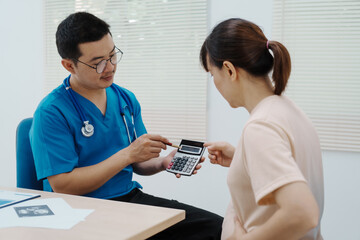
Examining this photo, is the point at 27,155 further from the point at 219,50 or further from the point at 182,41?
the point at 182,41

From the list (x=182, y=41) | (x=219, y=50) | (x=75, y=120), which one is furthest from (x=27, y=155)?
(x=182, y=41)

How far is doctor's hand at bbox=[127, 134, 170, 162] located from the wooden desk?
371mm

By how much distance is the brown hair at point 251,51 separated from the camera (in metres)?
1.14

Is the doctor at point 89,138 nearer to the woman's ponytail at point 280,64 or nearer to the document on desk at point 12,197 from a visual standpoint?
the document on desk at point 12,197

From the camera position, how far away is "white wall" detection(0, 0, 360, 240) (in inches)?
99.4

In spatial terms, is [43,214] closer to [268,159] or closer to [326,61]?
[268,159]

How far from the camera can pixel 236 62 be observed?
45.4 inches

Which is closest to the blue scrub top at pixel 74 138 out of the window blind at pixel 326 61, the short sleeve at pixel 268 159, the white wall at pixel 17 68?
the short sleeve at pixel 268 159

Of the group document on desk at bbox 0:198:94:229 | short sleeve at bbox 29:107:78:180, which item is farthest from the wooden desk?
short sleeve at bbox 29:107:78:180

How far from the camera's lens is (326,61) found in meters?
2.50

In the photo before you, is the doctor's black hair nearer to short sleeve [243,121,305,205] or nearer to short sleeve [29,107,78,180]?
short sleeve [29,107,78,180]

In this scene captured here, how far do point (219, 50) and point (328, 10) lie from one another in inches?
62.0

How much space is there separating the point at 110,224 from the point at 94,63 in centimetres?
83

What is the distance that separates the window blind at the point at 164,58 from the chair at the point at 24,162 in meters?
1.27
